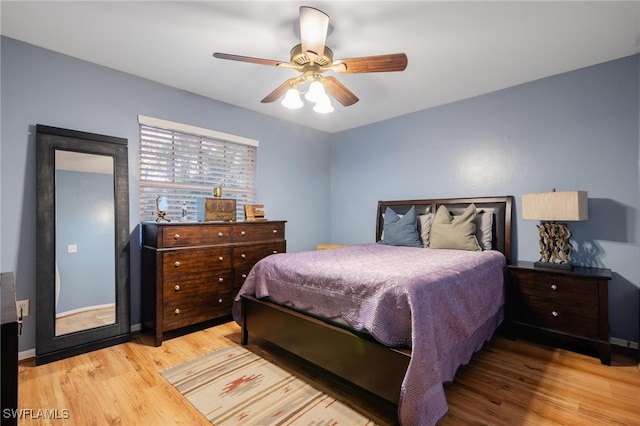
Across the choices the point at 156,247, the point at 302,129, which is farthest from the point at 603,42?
the point at 156,247

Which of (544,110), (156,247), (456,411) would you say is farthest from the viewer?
(544,110)

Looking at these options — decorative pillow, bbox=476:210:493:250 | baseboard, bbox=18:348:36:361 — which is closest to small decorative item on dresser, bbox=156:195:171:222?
baseboard, bbox=18:348:36:361

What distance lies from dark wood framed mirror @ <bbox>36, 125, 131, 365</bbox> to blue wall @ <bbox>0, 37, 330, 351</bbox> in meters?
0.12

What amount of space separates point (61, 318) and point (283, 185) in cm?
284

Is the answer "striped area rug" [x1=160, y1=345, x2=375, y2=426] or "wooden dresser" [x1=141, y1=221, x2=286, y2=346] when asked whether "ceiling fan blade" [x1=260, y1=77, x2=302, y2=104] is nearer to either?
"wooden dresser" [x1=141, y1=221, x2=286, y2=346]

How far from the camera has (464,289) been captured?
6.64ft

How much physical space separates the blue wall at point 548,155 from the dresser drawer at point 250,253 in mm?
1844

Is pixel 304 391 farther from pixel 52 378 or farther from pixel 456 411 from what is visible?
pixel 52 378

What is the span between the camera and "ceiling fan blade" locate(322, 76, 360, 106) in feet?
7.72

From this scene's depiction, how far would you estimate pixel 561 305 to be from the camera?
99.3 inches

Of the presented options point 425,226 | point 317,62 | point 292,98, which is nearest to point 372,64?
point 317,62

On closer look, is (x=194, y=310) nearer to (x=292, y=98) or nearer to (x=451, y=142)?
(x=292, y=98)

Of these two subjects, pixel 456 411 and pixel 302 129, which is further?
pixel 302 129

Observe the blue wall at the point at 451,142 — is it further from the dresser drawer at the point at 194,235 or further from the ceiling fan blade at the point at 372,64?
the ceiling fan blade at the point at 372,64
